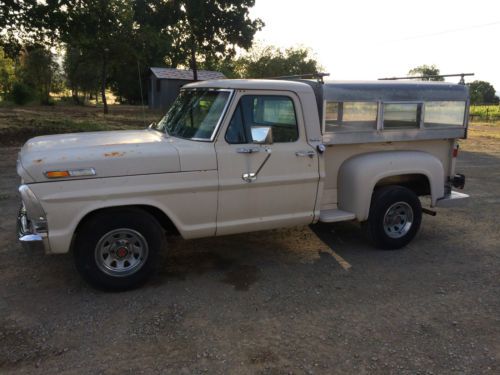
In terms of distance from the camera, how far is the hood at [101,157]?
3.86 m

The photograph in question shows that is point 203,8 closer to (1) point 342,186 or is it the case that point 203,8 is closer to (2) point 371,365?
(1) point 342,186

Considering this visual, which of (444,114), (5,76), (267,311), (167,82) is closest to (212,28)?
(167,82)

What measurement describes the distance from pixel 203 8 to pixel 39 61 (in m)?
26.2

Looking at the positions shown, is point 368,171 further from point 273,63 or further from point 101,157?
point 273,63

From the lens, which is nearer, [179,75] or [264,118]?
[264,118]

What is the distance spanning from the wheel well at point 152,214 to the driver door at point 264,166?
515mm

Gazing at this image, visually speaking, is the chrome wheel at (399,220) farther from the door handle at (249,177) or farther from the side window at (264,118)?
the door handle at (249,177)

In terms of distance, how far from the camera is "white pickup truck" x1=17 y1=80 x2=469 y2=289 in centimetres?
400

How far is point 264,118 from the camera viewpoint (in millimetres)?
4844

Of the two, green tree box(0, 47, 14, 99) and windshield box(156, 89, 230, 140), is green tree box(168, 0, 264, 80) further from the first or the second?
green tree box(0, 47, 14, 99)

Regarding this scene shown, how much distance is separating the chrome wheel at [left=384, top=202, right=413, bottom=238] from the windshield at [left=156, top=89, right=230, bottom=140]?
2604 millimetres

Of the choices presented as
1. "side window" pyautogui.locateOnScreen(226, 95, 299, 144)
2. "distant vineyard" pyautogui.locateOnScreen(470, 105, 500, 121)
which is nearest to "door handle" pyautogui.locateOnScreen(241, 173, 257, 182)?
"side window" pyautogui.locateOnScreen(226, 95, 299, 144)

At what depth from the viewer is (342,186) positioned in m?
5.39

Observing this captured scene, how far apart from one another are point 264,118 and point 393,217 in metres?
2.22
